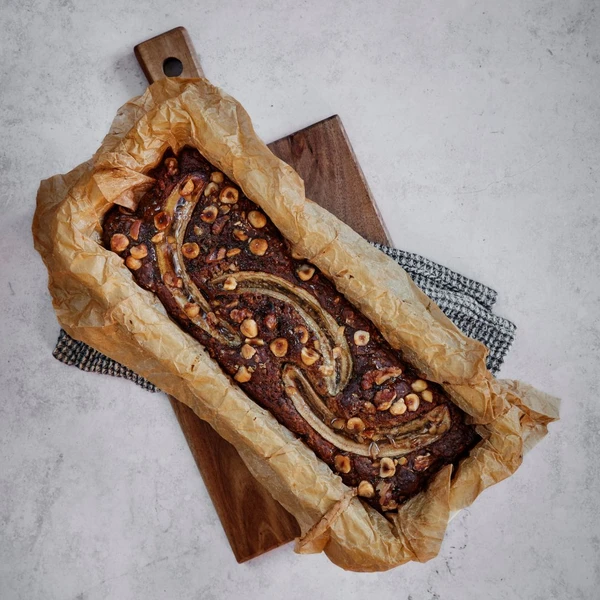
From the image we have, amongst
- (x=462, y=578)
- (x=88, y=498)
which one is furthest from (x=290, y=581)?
(x=88, y=498)

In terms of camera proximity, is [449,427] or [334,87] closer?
[449,427]

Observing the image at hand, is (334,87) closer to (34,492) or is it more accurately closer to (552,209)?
(552,209)

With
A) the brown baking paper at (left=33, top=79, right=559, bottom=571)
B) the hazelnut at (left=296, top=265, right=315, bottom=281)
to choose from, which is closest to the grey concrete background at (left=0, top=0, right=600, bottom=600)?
the brown baking paper at (left=33, top=79, right=559, bottom=571)

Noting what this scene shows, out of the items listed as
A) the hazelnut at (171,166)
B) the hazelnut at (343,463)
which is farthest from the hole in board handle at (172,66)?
the hazelnut at (343,463)

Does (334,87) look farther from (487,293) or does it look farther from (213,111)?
(487,293)

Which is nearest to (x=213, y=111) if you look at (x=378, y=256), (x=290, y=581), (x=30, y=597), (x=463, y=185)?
(x=378, y=256)

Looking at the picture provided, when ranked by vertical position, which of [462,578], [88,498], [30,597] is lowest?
[462,578]

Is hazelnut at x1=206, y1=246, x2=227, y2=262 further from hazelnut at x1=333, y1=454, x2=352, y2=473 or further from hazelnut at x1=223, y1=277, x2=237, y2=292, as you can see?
hazelnut at x1=333, y1=454, x2=352, y2=473

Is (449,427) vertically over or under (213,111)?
under
